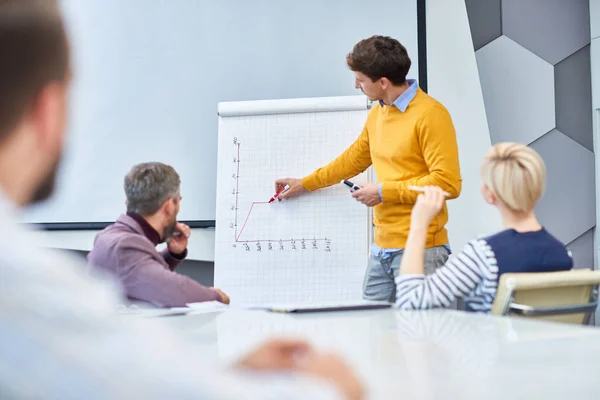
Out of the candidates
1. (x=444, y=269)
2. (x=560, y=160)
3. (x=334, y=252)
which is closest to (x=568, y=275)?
(x=444, y=269)

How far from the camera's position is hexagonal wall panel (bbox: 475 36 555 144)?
11.5ft

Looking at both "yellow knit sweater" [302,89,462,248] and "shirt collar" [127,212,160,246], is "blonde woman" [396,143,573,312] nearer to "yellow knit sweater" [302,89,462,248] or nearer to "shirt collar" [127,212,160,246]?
"yellow knit sweater" [302,89,462,248]

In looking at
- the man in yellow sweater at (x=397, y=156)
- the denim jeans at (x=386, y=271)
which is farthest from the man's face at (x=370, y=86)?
the denim jeans at (x=386, y=271)

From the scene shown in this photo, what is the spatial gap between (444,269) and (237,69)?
2.40 metres

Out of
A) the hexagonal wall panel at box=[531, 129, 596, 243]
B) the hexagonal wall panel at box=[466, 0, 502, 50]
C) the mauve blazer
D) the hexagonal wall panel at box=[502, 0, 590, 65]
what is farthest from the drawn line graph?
the hexagonal wall panel at box=[502, 0, 590, 65]

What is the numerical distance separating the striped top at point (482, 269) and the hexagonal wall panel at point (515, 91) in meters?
2.00

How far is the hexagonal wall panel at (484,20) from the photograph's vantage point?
11.7ft

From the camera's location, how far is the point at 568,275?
1373 millimetres

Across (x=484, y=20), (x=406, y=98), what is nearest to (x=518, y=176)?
(x=406, y=98)

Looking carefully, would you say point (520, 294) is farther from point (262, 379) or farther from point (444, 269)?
point (262, 379)

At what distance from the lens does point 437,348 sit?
32.7 inches

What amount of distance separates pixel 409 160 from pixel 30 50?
2170 mm

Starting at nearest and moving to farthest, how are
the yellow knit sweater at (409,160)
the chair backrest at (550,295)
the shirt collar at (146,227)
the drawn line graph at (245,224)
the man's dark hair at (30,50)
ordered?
the man's dark hair at (30,50)
the chair backrest at (550,295)
the shirt collar at (146,227)
the yellow knit sweater at (409,160)
the drawn line graph at (245,224)

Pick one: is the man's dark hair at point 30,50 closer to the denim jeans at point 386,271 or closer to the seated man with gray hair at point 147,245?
the seated man with gray hair at point 147,245
